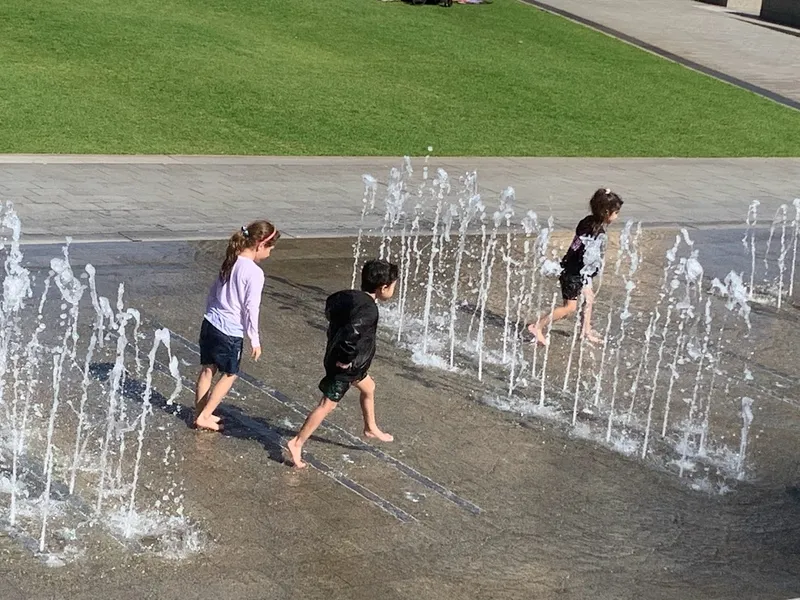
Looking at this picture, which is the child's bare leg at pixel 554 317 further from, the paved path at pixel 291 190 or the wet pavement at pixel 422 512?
the paved path at pixel 291 190

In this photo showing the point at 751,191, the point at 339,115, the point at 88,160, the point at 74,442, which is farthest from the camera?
the point at 339,115

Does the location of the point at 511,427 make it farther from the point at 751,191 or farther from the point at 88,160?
the point at 751,191

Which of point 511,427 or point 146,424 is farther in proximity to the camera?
point 511,427

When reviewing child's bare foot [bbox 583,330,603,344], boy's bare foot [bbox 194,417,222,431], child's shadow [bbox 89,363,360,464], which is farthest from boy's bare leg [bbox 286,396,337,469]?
child's bare foot [bbox 583,330,603,344]

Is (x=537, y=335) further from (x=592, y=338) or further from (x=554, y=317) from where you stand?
(x=592, y=338)

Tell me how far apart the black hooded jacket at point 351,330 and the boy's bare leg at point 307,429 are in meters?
0.17

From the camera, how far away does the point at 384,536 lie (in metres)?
A: 6.00

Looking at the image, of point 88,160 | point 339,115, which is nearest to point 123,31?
point 339,115

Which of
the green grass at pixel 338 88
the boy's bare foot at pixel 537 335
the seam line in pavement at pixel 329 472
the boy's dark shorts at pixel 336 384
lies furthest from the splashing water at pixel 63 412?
the green grass at pixel 338 88

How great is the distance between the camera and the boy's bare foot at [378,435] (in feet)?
22.9

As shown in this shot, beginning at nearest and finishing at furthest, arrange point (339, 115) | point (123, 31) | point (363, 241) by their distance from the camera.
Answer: point (363, 241), point (339, 115), point (123, 31)

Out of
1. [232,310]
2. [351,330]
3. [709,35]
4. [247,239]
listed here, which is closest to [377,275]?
[351,330]

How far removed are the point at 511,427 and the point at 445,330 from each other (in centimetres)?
193

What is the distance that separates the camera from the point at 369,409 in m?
6.90
